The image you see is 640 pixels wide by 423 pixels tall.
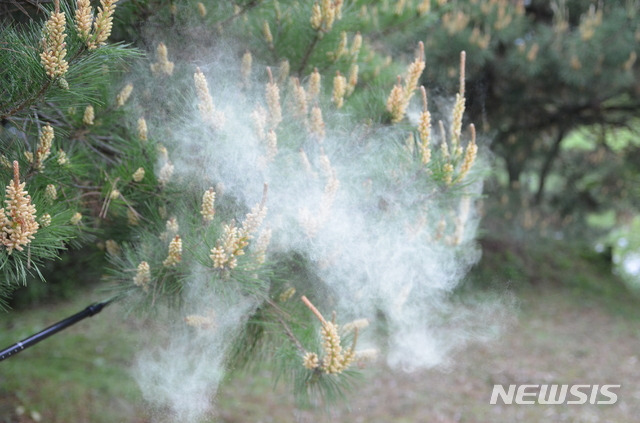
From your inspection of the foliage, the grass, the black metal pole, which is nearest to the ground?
the grass

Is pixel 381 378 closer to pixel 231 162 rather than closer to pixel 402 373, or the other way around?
pixel 402 373

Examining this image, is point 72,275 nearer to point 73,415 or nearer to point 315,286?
point 73,415

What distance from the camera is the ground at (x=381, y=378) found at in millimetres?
3523

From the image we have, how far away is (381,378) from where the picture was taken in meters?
4.35

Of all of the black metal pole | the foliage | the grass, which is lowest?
the grass

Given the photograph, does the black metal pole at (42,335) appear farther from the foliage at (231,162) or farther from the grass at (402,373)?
the grass at (402,373)

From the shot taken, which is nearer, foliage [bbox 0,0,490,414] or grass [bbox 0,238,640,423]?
foliage [bbox 0,0,490,414]

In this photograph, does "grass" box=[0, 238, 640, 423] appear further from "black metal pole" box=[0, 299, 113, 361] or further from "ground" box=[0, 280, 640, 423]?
"black metal pole" box=[0, 299, 113, 361]

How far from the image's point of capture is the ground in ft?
11.6

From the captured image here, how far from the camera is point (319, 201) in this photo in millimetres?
1435

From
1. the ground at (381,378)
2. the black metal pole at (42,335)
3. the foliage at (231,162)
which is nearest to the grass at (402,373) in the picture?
the ground at (381,378)

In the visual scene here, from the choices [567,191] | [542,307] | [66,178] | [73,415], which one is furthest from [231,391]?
[567,191]

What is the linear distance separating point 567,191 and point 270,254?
5.54m

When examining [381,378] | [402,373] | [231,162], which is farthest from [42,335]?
[402,373]
